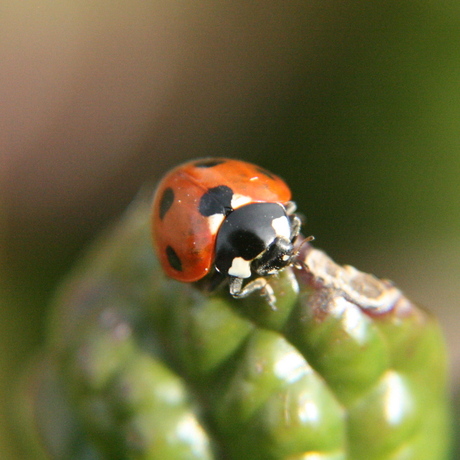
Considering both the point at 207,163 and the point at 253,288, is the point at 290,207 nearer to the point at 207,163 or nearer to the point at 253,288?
the point at 207,163

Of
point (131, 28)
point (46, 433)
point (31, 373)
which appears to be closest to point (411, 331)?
point (46, 433)

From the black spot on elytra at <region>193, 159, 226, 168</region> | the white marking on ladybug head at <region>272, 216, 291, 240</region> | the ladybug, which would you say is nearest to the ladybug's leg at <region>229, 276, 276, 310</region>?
the ladybug


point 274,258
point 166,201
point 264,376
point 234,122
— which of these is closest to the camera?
point 264,376

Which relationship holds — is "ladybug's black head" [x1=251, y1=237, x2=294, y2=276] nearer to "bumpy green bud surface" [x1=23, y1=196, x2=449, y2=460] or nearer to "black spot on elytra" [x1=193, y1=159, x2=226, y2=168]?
"bumpy green bud surface" [x1=23, y1=196, x2=449, y2=460]

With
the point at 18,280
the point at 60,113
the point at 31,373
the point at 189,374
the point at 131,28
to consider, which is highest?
the point at 131,28

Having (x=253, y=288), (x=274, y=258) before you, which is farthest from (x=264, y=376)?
(x=274, y=258)

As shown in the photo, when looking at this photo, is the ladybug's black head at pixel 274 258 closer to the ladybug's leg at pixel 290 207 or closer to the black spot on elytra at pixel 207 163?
the ladybug's leg at pixel 290 207

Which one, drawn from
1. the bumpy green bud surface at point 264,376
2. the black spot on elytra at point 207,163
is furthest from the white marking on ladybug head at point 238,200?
the bumpy green bud surface at point 264,376

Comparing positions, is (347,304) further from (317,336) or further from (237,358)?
(237,358)
